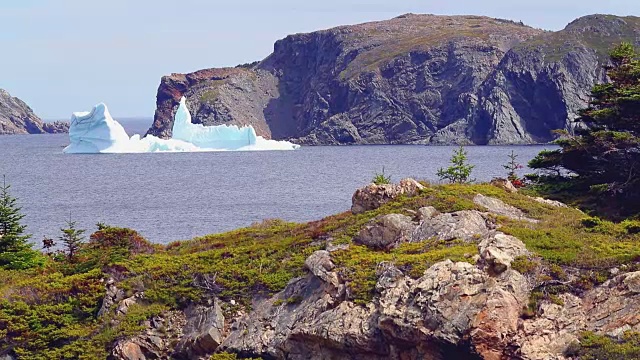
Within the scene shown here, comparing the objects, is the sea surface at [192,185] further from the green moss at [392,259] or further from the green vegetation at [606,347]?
the green vegetation at [606,347]

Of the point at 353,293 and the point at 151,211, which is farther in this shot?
the point at 151,211

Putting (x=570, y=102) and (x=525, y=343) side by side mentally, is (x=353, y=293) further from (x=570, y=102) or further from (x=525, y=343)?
(x=570, y=102)

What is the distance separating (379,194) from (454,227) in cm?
340


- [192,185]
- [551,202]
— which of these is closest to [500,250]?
[551,202]

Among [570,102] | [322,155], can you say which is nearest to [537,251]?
[322,155]

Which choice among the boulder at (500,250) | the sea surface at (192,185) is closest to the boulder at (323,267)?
the boulder at (500,250)

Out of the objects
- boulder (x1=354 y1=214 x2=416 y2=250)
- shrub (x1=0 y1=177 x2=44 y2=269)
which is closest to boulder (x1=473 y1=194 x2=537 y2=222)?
boulder (x1=354 y1=214 x2=416 y2=250)

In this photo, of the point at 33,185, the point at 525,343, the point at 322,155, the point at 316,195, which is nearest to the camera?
the point at 525,343

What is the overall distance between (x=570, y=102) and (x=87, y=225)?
141m

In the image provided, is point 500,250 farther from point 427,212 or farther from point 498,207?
point 498,207

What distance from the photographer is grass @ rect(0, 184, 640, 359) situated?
74.1 ft

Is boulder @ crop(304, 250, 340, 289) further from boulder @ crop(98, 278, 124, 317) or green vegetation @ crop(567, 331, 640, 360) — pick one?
green vegetation @ crop(567, 331, 640, 360)

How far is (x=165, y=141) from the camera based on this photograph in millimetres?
153125

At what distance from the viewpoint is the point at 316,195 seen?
A: 77.3 m
